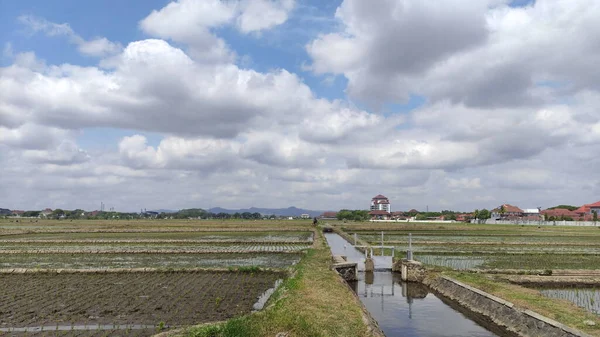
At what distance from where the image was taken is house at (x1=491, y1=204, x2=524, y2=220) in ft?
427

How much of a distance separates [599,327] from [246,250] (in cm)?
2437

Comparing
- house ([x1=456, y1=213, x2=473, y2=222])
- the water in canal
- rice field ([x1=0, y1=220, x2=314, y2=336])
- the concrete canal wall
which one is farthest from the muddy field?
house ([x1=456, y1=213, x2=473, y2=222])

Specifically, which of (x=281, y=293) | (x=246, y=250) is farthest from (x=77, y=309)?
(x=246, y=250)

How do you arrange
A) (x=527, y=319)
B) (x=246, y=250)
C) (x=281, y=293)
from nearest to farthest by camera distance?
1. (x=527, y=319)
2. (x=281, y=293)
3. (x=246, y=250)

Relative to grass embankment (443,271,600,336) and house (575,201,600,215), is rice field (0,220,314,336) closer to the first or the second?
grass embankment (443,271,600,336)

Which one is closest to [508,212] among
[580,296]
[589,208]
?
[589,208]

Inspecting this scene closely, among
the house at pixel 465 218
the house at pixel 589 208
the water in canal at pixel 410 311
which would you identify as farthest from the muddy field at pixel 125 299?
the house at pixel 589 208

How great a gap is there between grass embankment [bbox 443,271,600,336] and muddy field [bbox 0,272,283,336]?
28.2 feet

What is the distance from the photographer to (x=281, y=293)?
13.6 m

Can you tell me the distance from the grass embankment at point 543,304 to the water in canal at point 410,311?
1.49 m

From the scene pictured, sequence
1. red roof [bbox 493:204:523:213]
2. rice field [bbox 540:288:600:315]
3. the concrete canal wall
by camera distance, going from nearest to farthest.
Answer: the concrete canal wall → rice field [bbox 540:288:600:315] → red roof [bbox 493:204:523:213]

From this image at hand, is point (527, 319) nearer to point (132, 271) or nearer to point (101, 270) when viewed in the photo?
point (132, 271)

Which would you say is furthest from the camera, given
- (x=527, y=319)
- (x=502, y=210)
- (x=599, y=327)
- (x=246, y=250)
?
(x=502, y=210)

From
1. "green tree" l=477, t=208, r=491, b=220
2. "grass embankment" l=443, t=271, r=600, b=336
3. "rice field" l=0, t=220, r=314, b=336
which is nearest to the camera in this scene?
"grass embankment" l=443, t=271, r=600, b=336
